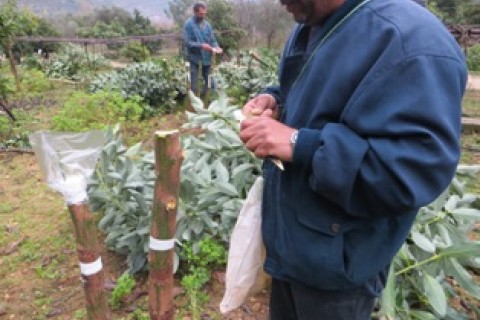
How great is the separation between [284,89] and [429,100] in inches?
22.0

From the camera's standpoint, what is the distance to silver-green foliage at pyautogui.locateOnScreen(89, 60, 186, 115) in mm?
7516

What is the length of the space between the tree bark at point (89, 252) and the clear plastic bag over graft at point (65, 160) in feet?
0.16

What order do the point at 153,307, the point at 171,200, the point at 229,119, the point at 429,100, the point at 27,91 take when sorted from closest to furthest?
the point at 429,100
the point at 171,200
the point at 153,307
the point at 229,119
the point at 27,91

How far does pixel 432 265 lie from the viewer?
2105 millimetres

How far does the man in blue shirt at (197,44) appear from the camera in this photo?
293 inches

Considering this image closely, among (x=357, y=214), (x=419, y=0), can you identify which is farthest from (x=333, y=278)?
(x=419, y=0)

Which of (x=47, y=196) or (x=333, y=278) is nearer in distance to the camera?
(x=333, y=278)

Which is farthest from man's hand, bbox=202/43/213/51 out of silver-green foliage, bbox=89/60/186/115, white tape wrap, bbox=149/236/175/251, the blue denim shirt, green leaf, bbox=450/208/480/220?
white tape wrap, bbox=149/236/175/251

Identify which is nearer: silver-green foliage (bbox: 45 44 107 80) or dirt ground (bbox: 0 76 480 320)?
dirt ground (bbox: 0 76 480 320)

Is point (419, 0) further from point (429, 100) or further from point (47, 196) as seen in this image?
point (47, 196)

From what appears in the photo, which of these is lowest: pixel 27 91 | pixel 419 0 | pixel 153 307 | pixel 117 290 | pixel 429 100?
pixel 27 91

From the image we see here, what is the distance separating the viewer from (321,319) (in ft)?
4.32

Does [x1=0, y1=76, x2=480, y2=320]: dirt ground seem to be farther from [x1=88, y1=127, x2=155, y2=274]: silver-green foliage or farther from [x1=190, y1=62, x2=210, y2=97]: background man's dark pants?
[x1=190, y1=62, x2=210, y2=97]: background man's dark pants

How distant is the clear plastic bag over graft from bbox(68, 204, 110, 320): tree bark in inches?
2.0
